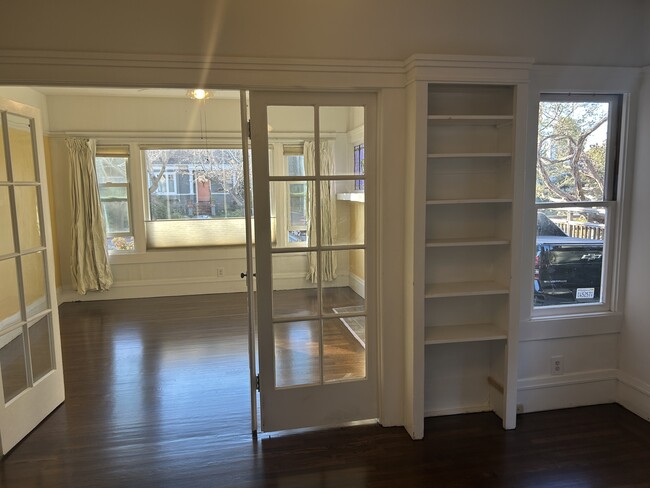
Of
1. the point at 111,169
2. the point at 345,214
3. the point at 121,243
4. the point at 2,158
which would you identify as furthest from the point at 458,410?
the point at 111,169

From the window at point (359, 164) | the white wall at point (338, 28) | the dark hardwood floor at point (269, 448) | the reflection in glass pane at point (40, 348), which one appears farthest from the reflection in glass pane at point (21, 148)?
A: the window at point (359, 164)

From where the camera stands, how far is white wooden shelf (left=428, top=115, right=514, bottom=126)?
252 cm

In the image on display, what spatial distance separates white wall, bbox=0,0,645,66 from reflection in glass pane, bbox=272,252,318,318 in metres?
Answer: 1.18

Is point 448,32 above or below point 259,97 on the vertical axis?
above

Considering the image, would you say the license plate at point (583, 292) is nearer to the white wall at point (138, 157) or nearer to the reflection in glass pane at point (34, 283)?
the reflection in glass pane at point (34, 283)

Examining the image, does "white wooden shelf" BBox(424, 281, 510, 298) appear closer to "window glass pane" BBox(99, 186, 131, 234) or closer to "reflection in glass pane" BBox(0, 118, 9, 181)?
"reflection in glass pane" BBox(0, 118, 9, 181)

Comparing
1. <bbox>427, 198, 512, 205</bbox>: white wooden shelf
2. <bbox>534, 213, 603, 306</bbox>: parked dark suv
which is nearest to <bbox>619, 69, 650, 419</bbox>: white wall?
<bbox>534, 213, 603, 306</bbox>: parked dark suv

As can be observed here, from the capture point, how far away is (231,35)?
2412 mm

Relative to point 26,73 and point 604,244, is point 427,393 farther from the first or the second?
point 26,73

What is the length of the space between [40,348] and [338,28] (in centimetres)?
280

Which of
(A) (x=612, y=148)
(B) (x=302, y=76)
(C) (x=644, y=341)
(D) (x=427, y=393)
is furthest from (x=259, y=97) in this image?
(C) (x=644, y=341)

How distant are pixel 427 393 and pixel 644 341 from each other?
147 centimetres

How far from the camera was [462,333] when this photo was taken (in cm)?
277

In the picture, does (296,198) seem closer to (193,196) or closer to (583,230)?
(583,230)
